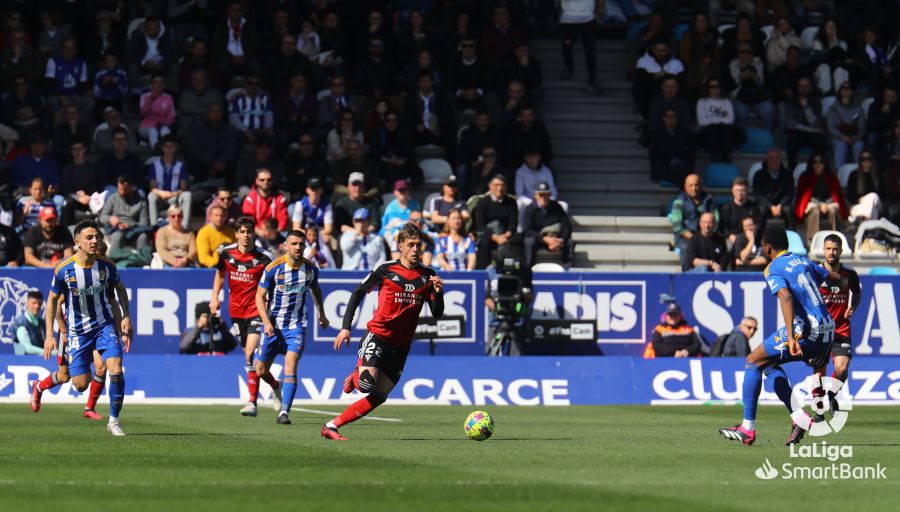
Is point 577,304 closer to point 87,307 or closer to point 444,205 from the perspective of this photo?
point 444,205

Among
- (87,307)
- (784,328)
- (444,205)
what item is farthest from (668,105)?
(87,307)

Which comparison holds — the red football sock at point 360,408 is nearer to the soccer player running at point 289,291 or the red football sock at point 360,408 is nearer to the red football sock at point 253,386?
the soccer player running at point 289,291

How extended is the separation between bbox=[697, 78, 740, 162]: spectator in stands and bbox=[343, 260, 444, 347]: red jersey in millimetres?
15438

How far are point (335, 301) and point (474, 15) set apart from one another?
8874 millimetres

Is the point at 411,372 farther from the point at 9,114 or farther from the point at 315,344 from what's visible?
the point at 9,114

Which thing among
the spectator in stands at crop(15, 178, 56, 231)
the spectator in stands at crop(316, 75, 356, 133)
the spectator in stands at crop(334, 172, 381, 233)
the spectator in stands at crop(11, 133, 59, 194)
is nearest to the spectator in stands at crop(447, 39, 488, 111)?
the spectator in stands at crop(316, 75, 356, 133)

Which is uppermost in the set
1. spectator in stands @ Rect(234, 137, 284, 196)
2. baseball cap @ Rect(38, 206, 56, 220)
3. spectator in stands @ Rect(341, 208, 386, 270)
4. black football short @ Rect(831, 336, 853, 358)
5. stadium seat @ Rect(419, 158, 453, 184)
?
spectator in stands @ Rect(234, 137, 284, 196)

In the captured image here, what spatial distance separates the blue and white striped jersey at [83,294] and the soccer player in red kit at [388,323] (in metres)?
2.82

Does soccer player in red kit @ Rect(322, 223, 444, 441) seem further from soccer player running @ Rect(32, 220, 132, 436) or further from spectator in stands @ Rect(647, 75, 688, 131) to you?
spectator in stands @ Rect(647, 75, 688, 131)

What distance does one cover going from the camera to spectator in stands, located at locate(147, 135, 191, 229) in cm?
2555

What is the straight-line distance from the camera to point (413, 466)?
11891mm

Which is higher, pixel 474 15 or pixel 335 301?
pixel 474 15

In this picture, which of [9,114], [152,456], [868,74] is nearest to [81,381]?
[152,456]

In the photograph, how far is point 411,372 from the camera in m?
23.2
